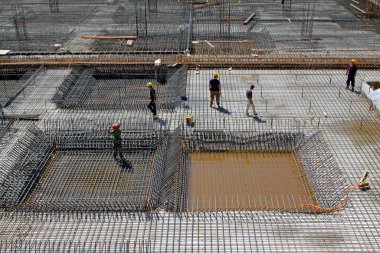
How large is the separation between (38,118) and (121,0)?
1191 centimetres

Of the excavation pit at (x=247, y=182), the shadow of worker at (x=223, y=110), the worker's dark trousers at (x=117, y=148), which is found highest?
the shadow of worker at (x=223, y=110)

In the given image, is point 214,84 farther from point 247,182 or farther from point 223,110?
point 247,182

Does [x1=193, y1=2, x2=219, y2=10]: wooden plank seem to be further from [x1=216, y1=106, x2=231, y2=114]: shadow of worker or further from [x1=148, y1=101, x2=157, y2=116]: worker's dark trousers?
[x1=148, y1=101, x2=157, y2=116]: worker's dark trousers

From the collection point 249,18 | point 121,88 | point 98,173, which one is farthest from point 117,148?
point 249,18

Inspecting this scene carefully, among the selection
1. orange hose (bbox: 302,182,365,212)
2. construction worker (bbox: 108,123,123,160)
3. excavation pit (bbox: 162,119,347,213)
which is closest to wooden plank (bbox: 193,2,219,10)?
excavation pit (bbox: 162,119,347,213)

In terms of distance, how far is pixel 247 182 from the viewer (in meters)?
8.85

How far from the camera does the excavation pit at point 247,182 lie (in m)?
8.18

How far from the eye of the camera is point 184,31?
16641 millimetres

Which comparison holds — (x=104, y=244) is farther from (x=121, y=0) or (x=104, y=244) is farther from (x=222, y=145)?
(x=121, y=0)

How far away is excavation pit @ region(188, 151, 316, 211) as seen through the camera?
8.18 meters

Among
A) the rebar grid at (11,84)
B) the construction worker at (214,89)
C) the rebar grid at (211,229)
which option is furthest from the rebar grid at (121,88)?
the rebar grid at (211,229)

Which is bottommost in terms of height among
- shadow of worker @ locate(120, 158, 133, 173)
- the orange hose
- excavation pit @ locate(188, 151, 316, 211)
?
excavation pit @ locate(188, 151, 316, 211)

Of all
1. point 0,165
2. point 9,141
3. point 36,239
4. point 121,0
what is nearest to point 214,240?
point 36,239

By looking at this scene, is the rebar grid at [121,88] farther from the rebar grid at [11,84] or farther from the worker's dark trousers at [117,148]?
the worker's dark trousers at [117,148]
